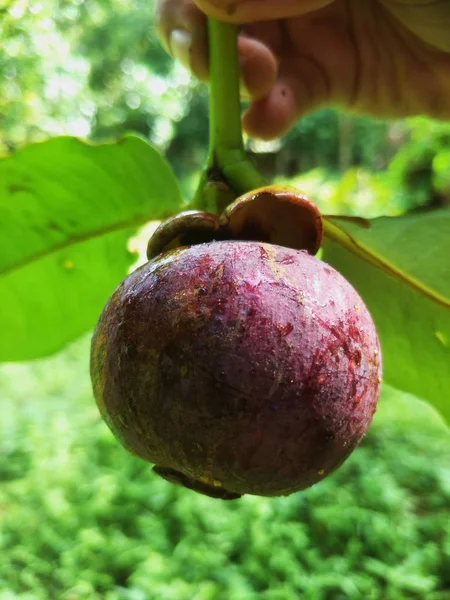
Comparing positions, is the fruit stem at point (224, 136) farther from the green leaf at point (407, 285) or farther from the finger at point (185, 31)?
the finger at point (185, 31)

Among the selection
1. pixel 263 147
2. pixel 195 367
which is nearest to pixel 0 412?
pixel 195 367

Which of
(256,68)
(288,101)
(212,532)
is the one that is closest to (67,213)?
(256,68)

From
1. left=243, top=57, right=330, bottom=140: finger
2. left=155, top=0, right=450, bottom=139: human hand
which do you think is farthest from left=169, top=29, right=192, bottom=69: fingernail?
left=243, top=57, right=330, bottom=140: finger

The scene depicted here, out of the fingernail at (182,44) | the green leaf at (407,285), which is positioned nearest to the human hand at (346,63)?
the fingernail at (182,44)

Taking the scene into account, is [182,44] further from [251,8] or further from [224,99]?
[224,99]

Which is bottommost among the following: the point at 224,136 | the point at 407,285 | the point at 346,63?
the point at 407,285

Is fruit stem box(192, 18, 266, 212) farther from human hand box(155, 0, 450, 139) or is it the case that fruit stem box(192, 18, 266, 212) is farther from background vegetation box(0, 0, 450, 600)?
background vegetation box(0, 0, 450, 600)
